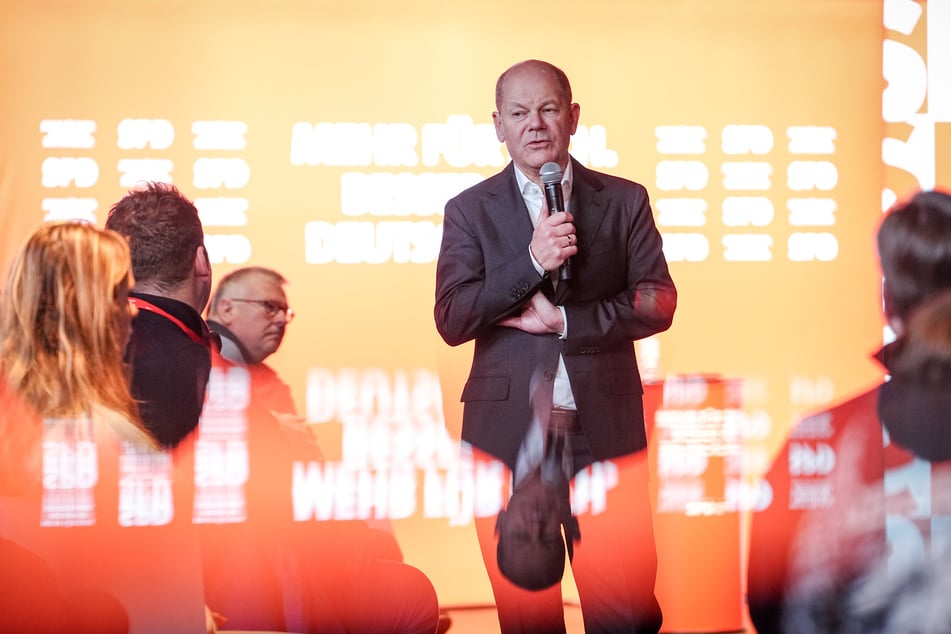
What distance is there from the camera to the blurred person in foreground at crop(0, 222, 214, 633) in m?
2.17

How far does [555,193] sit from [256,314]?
1.22 m

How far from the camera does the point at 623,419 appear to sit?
9.92 ft

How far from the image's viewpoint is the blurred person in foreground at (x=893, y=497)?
197 centimetres

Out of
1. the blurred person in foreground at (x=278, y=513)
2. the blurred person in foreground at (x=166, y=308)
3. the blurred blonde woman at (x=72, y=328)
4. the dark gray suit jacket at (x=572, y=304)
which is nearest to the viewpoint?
the blurred blonde woman at (x=72, y=328)

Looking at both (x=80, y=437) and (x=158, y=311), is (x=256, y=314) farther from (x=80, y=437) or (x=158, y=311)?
(x=80, y=437)

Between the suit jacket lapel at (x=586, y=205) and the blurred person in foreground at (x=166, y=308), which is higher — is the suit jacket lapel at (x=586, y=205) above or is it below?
above

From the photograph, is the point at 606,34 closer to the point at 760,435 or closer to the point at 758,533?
the point at 760,435

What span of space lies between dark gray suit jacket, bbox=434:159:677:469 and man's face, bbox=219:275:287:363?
2.74 ft

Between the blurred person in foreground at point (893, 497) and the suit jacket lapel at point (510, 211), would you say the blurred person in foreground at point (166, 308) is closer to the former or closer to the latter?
the suit jacket lapel at point (510, 211)

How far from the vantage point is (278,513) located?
3764mm

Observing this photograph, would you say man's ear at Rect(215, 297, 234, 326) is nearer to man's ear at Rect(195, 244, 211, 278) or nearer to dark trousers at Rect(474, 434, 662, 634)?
man's ear at Rect(195, 244, 211, 278)

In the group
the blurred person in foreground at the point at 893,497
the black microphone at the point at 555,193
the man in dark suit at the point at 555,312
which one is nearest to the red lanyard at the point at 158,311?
the man in dark suit at the point at 555,312

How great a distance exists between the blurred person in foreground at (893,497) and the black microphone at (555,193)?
0.75 m

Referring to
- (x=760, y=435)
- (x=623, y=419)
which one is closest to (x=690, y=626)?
(x=760, y=435)
